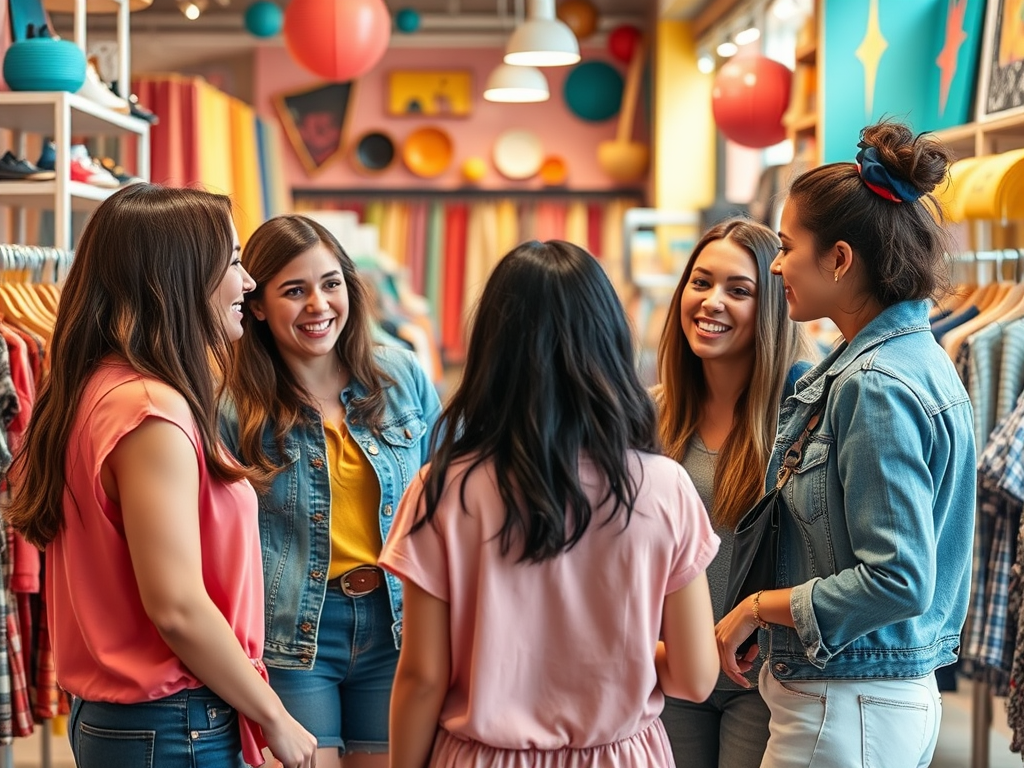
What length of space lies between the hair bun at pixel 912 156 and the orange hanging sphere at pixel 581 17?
645 centimetres

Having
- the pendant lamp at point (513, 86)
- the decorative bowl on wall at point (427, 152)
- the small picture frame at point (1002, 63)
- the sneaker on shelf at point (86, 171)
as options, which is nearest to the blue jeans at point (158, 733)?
the sneaker on shelf at point (86, 171)

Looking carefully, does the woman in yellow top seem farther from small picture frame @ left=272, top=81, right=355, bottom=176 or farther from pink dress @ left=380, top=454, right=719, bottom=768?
small picture frame @ left=272, top=81, right=355, bottom=176

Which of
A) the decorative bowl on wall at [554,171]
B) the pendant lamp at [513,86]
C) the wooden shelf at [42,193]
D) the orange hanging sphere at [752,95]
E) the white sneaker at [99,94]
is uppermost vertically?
the pendant lamp at [513,86]

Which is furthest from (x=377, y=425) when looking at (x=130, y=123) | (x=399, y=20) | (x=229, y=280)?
(x=399, y=20)

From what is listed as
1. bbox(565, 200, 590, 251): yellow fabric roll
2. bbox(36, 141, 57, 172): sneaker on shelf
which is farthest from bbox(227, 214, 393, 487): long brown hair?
bbox(565, 200, 590, 251): yellow fabric roll

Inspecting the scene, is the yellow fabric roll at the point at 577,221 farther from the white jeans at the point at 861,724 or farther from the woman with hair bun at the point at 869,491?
the white jeans at the point at 861,724

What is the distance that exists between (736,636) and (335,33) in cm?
366

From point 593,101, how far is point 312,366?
7.06 meters

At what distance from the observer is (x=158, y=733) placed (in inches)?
62.9

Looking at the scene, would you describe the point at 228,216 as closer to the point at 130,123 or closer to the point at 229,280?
the point at 229,280

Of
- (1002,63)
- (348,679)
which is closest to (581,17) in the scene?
(1002,63)

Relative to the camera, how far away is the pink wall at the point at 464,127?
9.07 meters

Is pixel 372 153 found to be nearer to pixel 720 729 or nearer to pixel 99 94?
pixel 99 94

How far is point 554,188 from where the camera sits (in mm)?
9078
